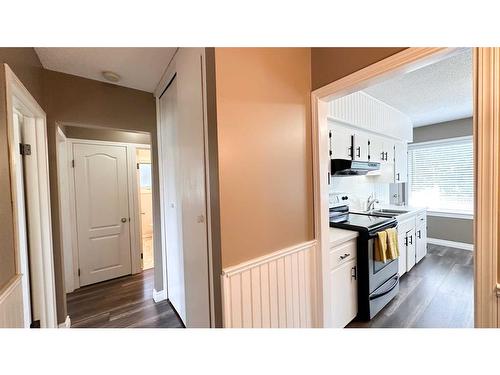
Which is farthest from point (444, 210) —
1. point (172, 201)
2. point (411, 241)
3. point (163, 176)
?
point (163, 176)

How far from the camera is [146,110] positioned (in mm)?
2178

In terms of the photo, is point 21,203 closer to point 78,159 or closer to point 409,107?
point 78,159

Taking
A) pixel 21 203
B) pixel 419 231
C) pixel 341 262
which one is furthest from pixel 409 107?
pixel 21 203

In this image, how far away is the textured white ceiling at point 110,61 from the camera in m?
1.49

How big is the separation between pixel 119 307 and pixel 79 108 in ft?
6.50

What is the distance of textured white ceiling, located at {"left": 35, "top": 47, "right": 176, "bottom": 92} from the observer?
1487 millimetres

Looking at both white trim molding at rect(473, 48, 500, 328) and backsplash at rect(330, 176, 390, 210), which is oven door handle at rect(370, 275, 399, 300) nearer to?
backsplash at rect(330, 176, 390, 210)

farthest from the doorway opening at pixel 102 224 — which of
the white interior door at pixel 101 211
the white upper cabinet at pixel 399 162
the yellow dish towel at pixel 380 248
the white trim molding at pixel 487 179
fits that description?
the white upper cabinet at pixel 399 162

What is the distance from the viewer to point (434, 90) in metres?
2.40

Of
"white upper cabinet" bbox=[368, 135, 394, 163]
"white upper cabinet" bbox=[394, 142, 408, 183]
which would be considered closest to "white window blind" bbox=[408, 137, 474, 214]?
"white upper cabinet" bbox=[394, 142, 408, 183]

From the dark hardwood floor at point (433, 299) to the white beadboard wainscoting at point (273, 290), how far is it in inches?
33.4

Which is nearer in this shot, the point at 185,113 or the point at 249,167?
the point at 249,167

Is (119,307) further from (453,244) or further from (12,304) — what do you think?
(453,244)
